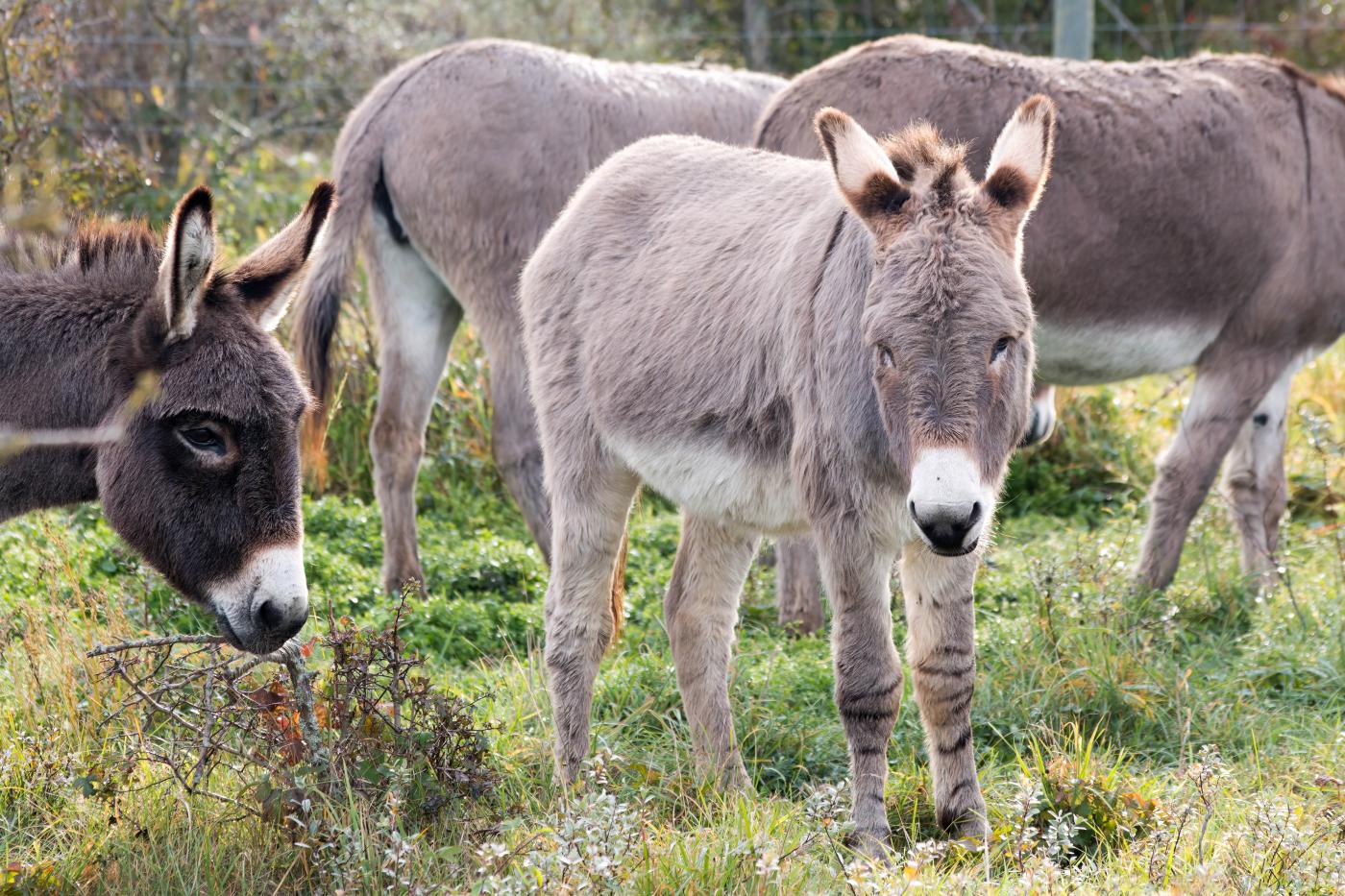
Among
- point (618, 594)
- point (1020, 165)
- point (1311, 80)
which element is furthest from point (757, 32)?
point (1020, 165)

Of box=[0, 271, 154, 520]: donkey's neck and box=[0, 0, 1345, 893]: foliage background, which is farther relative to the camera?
box=[0, 271, 154, 520]: donkey's neck

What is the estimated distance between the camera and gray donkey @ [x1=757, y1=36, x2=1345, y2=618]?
4797 mm

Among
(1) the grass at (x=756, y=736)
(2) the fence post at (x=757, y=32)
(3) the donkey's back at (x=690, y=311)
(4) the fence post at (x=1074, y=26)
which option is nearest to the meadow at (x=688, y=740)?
(1) the grass at (x=756, y=736)

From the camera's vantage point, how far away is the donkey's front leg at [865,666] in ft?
10.3

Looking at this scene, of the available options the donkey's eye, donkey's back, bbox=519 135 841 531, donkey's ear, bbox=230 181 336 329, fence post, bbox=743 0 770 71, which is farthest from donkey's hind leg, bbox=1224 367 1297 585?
fence post, bbox=743 0 770 71

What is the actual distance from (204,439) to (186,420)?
57 millimetres

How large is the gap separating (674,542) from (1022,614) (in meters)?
1.53

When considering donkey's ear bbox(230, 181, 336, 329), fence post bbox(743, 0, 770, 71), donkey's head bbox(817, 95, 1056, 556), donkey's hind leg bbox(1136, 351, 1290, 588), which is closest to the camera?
donkey's head bbox(817, 95, 1056, 556)

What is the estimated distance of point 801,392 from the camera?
317 cm

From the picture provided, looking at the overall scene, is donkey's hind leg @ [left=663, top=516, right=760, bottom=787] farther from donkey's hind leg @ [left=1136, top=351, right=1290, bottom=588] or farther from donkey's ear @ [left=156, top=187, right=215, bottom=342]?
donkey's hind leg @ [left=1136, top=351, right=1290, bottom=588]

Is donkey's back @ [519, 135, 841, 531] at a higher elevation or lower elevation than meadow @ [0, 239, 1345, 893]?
higher

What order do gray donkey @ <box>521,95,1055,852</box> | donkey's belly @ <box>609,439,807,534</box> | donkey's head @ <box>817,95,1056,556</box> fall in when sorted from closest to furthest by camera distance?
donkey's head @ <box>817,95,1056,556</box>
gray donkey @ <box>521,95,1055,852</box>
donkey's belly @ <box>609,439,807,534</box>

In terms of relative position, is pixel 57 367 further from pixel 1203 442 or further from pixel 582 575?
pixel 1203 442

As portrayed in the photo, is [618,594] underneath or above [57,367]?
underneath
